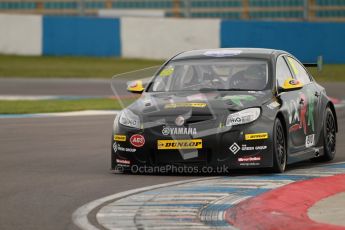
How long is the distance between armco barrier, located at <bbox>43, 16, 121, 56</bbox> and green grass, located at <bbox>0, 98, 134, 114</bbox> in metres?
11.2

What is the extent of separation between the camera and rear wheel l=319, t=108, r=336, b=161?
13.0 m

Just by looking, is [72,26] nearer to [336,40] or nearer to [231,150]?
[336,40]

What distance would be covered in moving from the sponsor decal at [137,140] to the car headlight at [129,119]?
10 centimetres

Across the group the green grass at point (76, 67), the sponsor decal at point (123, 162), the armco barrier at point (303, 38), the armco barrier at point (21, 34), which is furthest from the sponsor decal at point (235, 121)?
the armco barrier at point (21, 34)

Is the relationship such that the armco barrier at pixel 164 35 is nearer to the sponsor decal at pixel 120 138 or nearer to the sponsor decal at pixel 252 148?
the sponsor decal at pixel 120 138

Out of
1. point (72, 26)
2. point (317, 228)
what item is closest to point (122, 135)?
point (317, 228)

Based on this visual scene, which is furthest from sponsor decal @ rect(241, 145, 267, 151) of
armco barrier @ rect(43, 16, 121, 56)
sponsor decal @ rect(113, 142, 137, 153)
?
armco barrier @ rect(43, 16, 121, 56)

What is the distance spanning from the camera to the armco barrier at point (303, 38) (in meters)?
31.3

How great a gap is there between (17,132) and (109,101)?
684 centimetres

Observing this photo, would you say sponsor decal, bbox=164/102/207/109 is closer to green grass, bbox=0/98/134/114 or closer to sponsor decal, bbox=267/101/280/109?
sponsor decal, bbox=267/101/280/109

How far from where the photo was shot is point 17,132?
16.6 m

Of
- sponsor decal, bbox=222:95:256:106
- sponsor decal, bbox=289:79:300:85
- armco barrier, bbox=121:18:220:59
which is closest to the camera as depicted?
sponsor decal, bbox=222:95:256:106

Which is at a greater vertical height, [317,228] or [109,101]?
[317,228]

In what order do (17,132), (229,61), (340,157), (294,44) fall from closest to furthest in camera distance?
1. (229,61)
2. (340,157)
3. (17,132)
4. (294,44)
